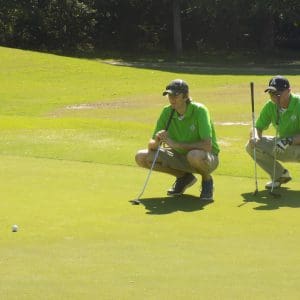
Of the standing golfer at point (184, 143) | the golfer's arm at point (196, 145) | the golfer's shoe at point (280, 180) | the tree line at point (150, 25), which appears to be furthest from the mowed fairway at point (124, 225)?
the tree line at point (150, 25)

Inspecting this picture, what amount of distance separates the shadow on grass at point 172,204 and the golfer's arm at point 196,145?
58 centimetres

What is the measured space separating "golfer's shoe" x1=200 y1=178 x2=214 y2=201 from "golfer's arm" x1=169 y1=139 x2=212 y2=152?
0.37m

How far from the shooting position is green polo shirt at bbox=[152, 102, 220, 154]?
919cm

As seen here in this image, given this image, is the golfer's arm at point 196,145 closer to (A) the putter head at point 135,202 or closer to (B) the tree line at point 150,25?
(A) the putter head at point 135,202

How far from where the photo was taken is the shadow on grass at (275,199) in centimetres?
894

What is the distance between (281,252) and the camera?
21.9ft

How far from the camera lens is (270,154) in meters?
10.2

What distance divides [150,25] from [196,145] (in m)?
43.6

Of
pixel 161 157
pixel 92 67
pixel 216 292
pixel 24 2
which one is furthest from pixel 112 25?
pixel 216 292

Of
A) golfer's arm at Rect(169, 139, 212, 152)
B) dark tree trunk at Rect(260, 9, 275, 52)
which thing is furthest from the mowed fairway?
dark tree trunk at Rect(260, 9, 275, 52)

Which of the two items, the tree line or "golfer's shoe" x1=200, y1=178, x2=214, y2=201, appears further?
the tree line

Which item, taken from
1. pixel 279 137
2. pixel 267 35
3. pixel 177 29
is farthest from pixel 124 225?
pixel 267 35

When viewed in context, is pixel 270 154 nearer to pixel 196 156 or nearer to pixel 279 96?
pixel 279 96

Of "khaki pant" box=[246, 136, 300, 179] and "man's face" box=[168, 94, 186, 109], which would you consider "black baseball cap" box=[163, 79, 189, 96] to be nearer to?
"man's face" box=[168, 94, 186, 109]
